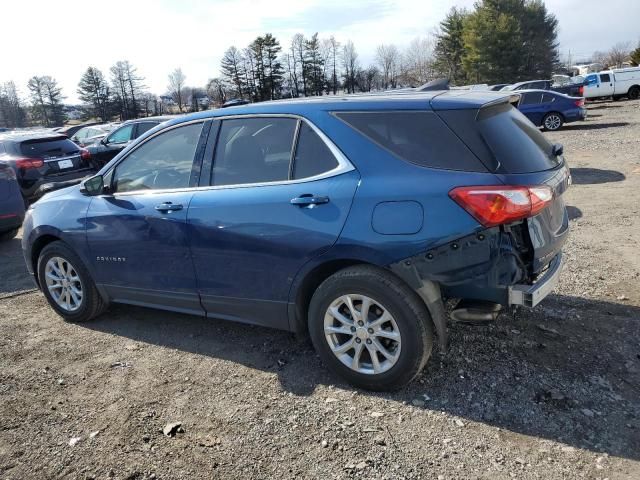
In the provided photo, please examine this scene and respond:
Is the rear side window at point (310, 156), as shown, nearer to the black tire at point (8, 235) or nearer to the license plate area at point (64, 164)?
the black tire at point (8, 235)

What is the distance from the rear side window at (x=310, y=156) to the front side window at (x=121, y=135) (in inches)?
416

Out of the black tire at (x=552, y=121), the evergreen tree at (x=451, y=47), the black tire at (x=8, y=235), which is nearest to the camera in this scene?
the black tire at (x=8, y=235)

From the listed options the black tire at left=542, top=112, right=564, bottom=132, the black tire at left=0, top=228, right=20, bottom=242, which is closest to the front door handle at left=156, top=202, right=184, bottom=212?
the black tire at left=0, top=228, right=20, bottom=242

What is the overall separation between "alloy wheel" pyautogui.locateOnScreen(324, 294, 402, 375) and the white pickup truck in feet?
114

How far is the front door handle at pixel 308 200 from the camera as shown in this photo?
3.26 m

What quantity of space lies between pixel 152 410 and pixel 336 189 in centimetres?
183

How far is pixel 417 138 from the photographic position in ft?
10.2

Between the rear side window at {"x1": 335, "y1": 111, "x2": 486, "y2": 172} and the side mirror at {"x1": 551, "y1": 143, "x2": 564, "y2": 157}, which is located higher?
the rear side window at {"x1": 335, "y1": 111, "x2": 486, "y2": 172}

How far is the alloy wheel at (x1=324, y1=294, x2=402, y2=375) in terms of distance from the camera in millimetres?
3199

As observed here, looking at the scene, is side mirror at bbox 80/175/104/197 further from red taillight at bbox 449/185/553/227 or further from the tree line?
the tree line

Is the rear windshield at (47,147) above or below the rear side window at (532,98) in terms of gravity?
above

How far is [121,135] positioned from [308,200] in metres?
11.1

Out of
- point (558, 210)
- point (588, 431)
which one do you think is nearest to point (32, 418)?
point (588, 431)

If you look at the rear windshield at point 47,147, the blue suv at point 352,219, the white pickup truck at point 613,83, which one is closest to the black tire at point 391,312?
the blue suv at point 352,219
